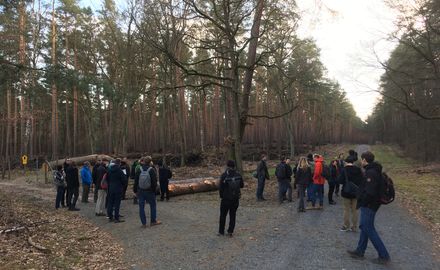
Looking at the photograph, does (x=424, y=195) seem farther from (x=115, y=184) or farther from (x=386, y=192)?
(x=115, y=184)

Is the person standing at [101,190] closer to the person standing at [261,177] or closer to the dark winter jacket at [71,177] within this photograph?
the dark winter jacket at [71,177]

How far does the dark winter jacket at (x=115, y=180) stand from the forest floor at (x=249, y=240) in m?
0.99

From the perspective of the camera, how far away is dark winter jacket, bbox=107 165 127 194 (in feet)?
37.3

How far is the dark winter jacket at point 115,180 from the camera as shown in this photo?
1138 cm

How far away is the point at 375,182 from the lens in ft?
22.8

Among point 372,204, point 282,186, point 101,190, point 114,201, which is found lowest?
point 114,201

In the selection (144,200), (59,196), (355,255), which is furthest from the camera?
(59,196)

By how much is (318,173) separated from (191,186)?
667cm

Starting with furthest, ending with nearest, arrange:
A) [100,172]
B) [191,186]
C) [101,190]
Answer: [191,186]
[100,172]
[101,190]

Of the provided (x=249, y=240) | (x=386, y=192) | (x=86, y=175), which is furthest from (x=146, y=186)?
(x=386, y=192)

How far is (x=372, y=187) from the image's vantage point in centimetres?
695

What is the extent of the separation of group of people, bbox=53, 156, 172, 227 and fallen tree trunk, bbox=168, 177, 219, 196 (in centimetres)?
64

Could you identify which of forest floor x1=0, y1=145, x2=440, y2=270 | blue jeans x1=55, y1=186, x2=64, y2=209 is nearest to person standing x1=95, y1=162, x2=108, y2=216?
forest floor x1=0, y1=145, x2=440, y2=270

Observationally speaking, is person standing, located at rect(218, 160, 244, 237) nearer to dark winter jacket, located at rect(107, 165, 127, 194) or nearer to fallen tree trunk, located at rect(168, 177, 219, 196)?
dark winter jacket, located at rect(107, 165, 127, 194)
